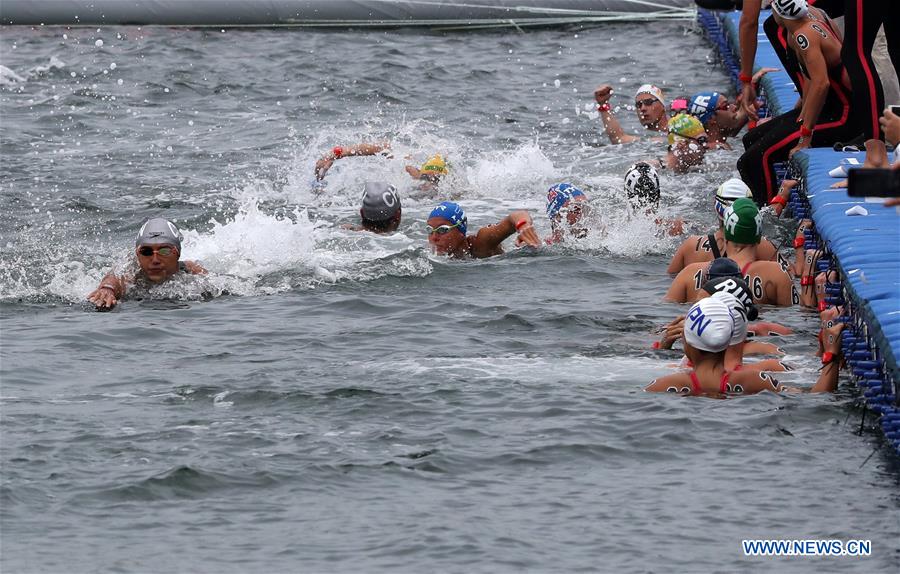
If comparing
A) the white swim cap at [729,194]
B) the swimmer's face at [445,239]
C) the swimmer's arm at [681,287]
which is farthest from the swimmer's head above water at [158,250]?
the white swim cap at [729,194]

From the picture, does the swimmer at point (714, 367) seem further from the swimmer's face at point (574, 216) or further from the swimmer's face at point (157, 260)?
the swimmer's face at point (157, 260)

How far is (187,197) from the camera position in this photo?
53.9 feet

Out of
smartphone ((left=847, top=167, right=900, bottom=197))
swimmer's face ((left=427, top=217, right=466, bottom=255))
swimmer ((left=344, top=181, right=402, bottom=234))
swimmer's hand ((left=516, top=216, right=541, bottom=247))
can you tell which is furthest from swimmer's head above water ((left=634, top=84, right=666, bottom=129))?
smartphone ((left=847, top=167, right=900, bottom=197))

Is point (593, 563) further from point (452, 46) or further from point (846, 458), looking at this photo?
point (452, 46)

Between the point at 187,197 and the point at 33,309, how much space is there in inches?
179

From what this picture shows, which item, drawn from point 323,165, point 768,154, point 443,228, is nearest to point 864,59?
point 768,154

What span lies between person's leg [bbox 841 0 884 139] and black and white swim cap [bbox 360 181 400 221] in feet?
13.3

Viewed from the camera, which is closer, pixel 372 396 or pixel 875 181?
pixel 875 181

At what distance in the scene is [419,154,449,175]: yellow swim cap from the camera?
16.3 metres

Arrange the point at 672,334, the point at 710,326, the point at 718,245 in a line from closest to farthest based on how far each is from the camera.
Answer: the point at 710,326, the point at 672,334, the point at 718,245

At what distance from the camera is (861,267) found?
9.95 metres

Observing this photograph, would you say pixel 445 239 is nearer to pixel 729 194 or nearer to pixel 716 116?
pixel 729 194

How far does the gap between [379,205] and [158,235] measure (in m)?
2.31

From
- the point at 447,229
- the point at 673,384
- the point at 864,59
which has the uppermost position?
the point at 864,59
